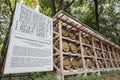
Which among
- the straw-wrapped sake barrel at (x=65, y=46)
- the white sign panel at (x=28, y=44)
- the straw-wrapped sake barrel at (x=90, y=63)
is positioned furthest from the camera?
the straw-wrapped sake barrel at (x=90, y=63)

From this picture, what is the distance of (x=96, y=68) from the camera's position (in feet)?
26.7

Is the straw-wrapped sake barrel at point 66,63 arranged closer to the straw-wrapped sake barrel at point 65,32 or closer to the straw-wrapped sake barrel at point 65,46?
the straw-wrapped sake barrel at point 65,46

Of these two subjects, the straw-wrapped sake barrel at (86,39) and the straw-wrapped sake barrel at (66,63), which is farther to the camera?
the straw-wrapped sake barrel at (86,39)

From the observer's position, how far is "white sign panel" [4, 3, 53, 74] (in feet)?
10.1

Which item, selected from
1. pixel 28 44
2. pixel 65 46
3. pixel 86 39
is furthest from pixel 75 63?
pixel 28 44

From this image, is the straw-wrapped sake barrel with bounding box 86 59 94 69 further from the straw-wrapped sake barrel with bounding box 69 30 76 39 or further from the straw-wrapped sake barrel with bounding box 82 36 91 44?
the straw-wrapped sake barrel with bounding box 69 30 76 39

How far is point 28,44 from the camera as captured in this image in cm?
346

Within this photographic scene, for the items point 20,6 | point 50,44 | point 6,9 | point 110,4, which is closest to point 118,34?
point 110,4

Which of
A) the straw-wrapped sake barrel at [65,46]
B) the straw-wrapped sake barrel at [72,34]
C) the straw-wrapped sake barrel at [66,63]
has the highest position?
the straw-wrapped sake barrel at [72,34]

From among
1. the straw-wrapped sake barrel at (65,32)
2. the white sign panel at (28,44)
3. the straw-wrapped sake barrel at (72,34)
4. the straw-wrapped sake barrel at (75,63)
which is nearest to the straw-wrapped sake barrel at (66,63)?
the straw-wrapped sake barrel at (75,63)

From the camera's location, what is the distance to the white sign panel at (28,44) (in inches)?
121

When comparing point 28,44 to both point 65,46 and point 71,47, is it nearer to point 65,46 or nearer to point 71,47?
point 65,46

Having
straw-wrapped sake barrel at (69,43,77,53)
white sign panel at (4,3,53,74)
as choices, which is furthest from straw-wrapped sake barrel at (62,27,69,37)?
white sign panel at (4,3,53,74)

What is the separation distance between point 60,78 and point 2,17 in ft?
21.6
